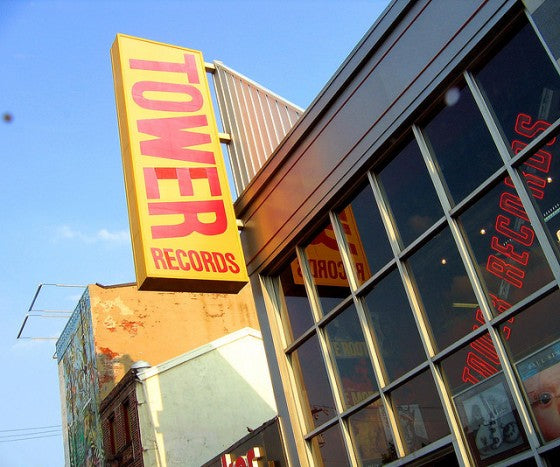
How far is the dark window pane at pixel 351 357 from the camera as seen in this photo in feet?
23.5

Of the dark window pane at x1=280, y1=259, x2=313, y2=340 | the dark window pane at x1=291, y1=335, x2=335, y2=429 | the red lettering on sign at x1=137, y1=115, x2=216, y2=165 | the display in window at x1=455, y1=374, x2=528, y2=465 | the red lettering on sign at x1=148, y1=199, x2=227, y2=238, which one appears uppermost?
the red lettering on sign at x1=137, y1=115, x2=216, y2=165

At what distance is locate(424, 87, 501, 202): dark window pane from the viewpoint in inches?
236

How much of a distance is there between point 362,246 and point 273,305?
6.03 feet

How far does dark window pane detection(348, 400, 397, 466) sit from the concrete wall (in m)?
14.7

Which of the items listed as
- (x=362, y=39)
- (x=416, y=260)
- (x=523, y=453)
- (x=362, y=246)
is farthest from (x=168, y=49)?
(x=523, y=453)

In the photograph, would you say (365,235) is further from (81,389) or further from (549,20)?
(81,389)

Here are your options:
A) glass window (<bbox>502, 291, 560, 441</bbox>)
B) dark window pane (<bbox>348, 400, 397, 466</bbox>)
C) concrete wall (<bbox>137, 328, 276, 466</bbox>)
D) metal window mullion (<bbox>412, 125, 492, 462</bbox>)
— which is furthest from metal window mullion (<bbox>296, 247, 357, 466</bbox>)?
concrete wall (<bbox>137, 328, 276, 466</bbox>)

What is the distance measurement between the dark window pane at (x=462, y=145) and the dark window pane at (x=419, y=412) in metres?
1.77

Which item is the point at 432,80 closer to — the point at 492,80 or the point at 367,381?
the point at 492,80

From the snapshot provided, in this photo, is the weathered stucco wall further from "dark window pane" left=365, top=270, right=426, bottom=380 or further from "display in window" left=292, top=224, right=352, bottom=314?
"dark window pane" left=365, top=270, right=426, bottom=380

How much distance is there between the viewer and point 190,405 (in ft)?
72.5

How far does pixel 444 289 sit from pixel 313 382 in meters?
2.41

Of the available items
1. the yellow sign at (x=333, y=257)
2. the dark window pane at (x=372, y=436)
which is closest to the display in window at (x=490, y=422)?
the dark window pane at (x=372, y=436)

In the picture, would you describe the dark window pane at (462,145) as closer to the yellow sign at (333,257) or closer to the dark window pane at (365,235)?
the dark window pane at (365,235)
